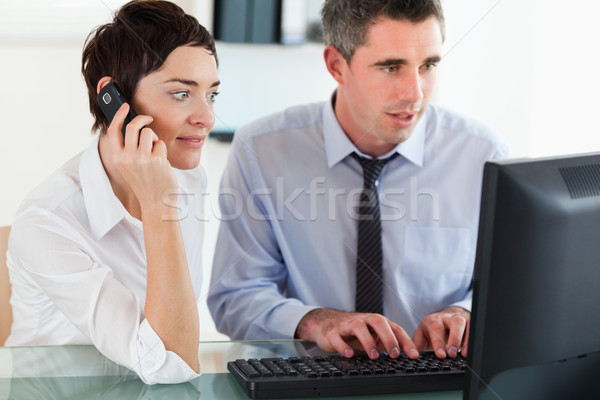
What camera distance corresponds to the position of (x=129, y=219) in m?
1.15

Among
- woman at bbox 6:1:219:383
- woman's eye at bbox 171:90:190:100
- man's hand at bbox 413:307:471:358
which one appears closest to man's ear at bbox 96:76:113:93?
woman at bbox 6:1:219:383

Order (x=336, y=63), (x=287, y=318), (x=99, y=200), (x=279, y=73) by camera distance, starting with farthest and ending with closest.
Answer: (x=279, y=73), (x=336, y=63), (x=287, y=318), (x=99, y=200)

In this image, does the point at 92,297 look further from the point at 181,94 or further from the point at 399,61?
the point at 399,61

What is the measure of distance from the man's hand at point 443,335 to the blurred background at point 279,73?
128 centimetres

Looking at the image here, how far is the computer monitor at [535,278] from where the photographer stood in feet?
2.06

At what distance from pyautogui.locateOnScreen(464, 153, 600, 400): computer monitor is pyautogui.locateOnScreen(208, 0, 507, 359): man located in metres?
0.76

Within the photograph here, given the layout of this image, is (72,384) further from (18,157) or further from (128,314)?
(18,157)

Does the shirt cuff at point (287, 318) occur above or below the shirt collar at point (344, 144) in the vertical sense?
below

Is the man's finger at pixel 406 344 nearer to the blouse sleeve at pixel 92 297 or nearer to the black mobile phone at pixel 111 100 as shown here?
the blouse sleeve at pixel 92 297

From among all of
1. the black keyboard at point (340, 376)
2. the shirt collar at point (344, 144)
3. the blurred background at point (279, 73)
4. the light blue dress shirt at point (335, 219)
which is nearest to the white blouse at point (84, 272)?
the black keyboard at point (340, 376)

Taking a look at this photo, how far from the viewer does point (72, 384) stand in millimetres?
865

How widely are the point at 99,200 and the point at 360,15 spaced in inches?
28.5

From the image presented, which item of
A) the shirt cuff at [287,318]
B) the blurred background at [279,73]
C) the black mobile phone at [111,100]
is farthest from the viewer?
the blurred background at [279,73]

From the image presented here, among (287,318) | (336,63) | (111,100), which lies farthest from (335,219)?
(111,100)
